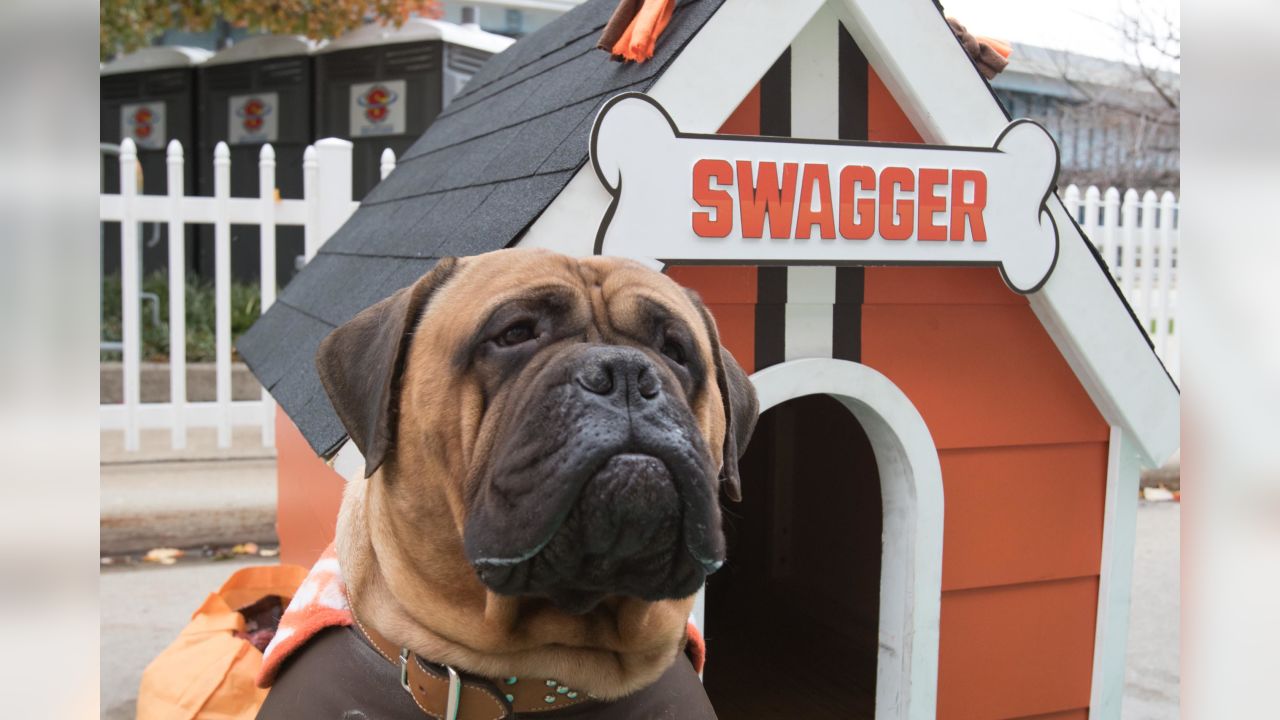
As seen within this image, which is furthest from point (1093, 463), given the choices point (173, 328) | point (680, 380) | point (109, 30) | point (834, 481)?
point (109, 30)

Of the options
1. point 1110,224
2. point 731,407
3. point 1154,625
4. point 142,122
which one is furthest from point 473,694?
point 142,122

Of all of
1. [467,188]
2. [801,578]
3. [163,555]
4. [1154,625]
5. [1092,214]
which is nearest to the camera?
[467,188]

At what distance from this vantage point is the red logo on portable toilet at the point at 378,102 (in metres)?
8.84

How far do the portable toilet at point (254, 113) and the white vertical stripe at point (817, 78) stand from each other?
24.3 ft

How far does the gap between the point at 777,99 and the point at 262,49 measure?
8.17 m

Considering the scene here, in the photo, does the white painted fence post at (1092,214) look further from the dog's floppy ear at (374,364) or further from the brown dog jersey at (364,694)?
the dog's floppy ear at (374,364)

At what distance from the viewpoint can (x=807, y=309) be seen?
2404 millimetres

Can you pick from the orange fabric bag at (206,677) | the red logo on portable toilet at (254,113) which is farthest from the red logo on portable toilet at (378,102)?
the orange fabric bag at (206,677)

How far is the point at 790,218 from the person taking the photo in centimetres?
218

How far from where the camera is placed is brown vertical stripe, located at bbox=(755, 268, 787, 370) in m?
2.36

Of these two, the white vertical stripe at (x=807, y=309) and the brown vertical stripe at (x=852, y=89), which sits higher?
the brown vertical stripe at (x=852, y=89)

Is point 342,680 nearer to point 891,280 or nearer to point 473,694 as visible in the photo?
point 473,694
